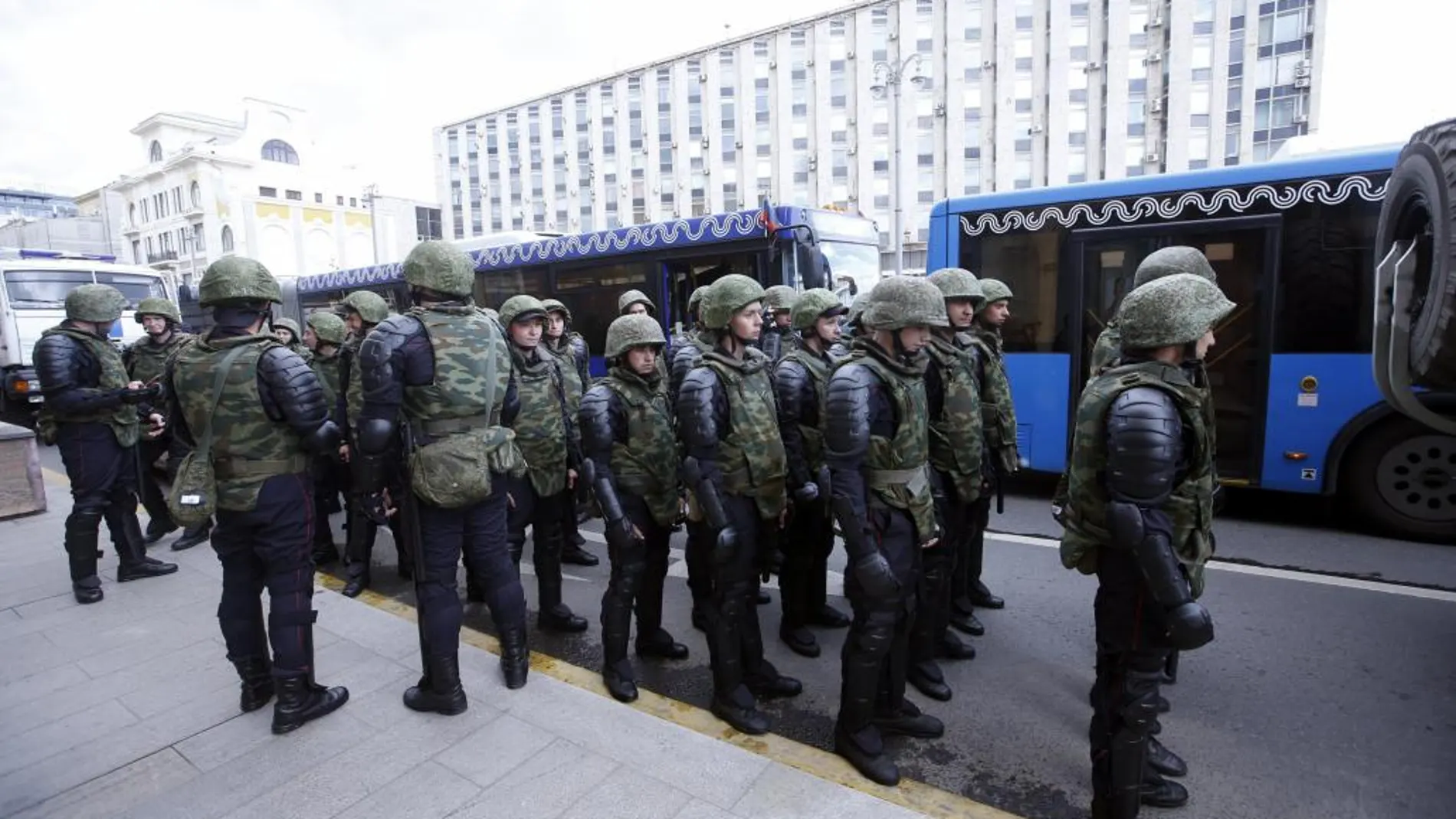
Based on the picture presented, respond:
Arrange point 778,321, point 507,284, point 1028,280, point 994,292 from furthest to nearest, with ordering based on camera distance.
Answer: point 507,284 → point 1028,280 → point 778,321 → point 994,292

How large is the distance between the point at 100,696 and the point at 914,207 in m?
51.8

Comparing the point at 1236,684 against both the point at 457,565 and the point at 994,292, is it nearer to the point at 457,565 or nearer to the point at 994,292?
the point at 994,292

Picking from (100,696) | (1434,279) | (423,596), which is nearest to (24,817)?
(100,696)

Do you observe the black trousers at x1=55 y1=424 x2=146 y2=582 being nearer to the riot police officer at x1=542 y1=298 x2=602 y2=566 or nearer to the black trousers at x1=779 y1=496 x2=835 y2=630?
the riot police officer at x1=542 y1=298 x2=602 y2=566

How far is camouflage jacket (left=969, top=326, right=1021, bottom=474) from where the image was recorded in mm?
4297

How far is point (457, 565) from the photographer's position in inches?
141

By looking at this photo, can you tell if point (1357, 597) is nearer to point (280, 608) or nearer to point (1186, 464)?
point (1186, 464)

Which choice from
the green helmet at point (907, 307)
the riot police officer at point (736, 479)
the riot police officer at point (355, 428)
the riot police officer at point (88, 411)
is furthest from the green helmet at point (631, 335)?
the riot police officer at point (88, 411)

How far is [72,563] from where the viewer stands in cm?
500

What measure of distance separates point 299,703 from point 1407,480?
7.45 meters

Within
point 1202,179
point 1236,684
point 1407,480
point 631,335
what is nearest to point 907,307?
point 631,335

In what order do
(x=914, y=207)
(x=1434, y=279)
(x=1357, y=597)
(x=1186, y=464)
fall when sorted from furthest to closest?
(x=914, y=207), (x=1357, y=597), (x=1434, y=279), (x=1186, y=464)

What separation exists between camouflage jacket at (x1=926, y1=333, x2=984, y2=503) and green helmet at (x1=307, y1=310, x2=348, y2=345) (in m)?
4.77

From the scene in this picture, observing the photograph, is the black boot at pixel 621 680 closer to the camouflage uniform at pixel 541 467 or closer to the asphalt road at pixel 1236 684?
the asphalt road at pixel 1236 684
